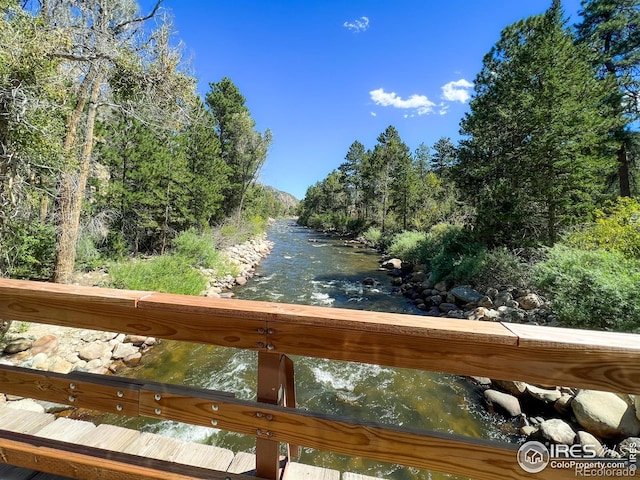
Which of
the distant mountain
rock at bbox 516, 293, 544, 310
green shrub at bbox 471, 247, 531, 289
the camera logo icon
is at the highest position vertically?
the distant mountain

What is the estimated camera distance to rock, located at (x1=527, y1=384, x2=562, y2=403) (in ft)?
14.0

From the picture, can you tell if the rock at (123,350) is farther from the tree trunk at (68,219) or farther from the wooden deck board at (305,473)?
the wooden deck board at (305,473)

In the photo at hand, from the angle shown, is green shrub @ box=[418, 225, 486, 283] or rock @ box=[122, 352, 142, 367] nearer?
rock @ box=[122, 352, 142, 367]

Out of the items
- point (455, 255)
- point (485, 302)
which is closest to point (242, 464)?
point (485, 302)

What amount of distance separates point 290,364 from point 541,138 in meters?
11.9

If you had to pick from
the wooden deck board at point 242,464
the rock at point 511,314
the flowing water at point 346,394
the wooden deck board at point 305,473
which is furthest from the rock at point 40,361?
the rock at point 511,314

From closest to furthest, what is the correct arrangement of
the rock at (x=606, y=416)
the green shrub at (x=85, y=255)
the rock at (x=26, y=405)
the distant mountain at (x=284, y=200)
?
the rock at (x=606, y=416) → the rock at (x=26, y=405) → the green shrub at (x=85, y=255) → the distant mountain at (x=284, y=200)

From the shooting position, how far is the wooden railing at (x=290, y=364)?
890 millimetres

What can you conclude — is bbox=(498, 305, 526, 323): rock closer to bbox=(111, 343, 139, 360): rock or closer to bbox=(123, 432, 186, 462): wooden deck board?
bbox=(123, 432, 186, 462): wooden deck board

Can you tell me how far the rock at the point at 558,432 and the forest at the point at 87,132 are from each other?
820cm

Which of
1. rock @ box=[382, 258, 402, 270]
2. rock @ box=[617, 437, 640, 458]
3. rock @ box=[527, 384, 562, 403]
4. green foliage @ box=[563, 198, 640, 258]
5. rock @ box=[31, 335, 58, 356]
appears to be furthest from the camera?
rock @ box=[382, 258, 402, 270]

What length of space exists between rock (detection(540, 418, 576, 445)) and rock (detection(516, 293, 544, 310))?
4169 millimetres

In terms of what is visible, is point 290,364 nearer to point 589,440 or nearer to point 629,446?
point 589,440

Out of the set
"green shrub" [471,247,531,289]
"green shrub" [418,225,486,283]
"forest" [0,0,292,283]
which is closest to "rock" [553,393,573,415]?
"green shrub" [471,247,531,289]
